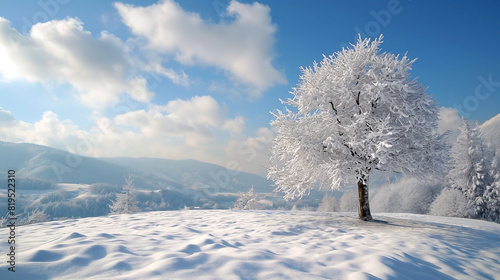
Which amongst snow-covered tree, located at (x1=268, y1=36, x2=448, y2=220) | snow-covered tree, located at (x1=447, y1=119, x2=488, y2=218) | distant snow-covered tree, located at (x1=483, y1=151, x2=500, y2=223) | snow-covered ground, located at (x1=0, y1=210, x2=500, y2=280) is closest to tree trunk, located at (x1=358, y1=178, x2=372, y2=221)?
snow-covered tree, located at (x1=268, y1=36, x2=448, y2=220)

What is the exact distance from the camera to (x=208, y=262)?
11.8 feet

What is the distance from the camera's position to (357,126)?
938 cm

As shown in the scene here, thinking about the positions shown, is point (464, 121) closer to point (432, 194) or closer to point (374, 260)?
point (432, 194)

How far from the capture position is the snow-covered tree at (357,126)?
921 cm

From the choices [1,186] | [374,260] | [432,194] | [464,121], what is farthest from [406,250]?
[1,186]

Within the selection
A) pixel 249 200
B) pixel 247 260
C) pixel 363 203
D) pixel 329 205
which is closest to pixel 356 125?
pixel 363 203

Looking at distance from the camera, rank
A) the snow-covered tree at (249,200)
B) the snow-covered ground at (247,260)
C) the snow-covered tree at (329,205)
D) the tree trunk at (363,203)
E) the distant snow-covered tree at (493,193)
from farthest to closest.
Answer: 1. the snow-covered tree at (329,205)
2. the snow-covered tree at (249,200)
3. the distant snow-covered tree at (493,193)
4. the tree trunk at (363,203)
5. the snow-covered ground at (247,260)

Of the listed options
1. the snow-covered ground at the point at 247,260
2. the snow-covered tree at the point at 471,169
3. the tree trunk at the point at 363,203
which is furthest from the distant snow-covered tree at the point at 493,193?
the snow-covered ground at the point at 247,260

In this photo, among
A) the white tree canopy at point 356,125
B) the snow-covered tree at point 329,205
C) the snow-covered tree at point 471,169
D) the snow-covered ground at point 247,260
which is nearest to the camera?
the snow-covered ground at point 247,260

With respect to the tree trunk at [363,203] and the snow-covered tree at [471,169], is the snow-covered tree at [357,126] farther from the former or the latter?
the snow-covered tree at [471,169]

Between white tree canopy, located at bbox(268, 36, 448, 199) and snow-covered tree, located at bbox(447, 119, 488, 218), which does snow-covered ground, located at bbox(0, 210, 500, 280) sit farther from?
snow-covered tree, located at bbox(447, 119, 488, 218)

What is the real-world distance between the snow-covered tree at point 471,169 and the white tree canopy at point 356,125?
77.7 ft

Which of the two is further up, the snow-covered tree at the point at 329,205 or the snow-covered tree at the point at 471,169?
the snow-covered tree at the point at 471,169

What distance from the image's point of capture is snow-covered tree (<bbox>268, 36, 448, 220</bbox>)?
9.21 meters
